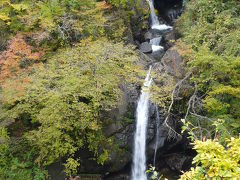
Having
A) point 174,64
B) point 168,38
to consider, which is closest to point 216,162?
point 174,64

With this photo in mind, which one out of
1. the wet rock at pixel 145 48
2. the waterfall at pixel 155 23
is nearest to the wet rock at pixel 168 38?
the wet rock at pixel 145 48

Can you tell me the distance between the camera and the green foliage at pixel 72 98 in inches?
319

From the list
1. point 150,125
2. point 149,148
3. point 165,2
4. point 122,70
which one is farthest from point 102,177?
point 165,2

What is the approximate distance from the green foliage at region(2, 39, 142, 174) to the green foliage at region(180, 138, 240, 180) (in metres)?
5.66

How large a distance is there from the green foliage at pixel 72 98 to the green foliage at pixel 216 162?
5.66 metres

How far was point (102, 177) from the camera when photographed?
10102mm

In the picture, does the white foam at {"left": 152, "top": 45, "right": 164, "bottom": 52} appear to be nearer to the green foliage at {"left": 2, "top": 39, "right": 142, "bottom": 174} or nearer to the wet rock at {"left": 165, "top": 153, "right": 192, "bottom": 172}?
the green foliage at {"left": 2, "top": 39, "right": 142, "bottom": 174}

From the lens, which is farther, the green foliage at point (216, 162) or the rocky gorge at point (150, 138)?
the rocky gorge at point (150, 138)

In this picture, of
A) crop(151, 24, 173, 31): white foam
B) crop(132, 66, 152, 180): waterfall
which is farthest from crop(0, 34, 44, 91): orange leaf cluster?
crop(151, 24, 173, 31): white foam

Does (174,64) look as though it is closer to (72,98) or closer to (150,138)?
(150,138)

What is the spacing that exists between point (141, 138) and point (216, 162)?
25.7 feet

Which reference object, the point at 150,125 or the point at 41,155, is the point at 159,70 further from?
the point at 41,155

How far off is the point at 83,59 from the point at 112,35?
365 cm

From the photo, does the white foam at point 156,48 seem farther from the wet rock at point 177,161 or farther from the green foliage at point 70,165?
the green foliage at point 70,165
